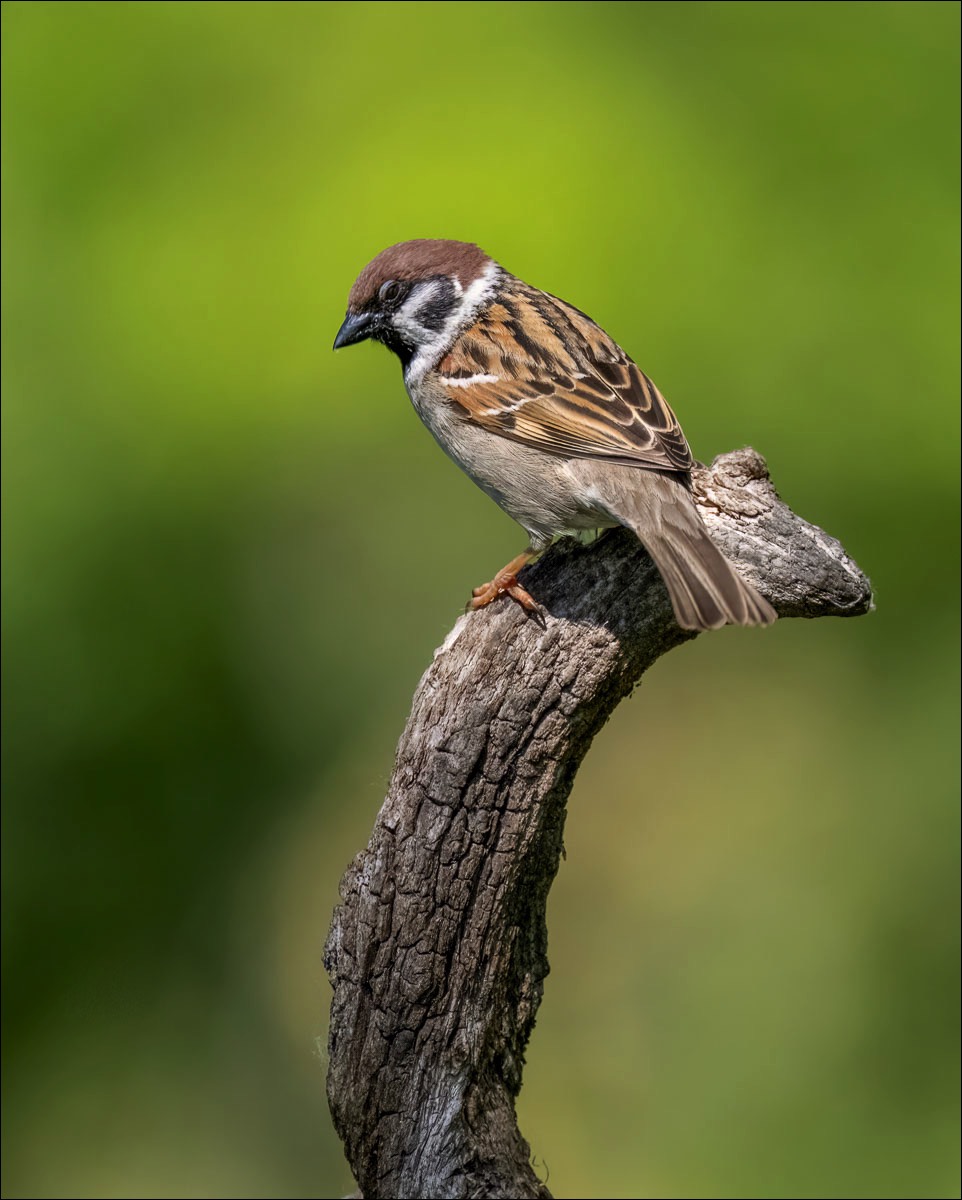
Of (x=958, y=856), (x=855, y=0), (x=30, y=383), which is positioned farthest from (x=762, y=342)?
(x=30, y=383)

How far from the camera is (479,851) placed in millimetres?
2574

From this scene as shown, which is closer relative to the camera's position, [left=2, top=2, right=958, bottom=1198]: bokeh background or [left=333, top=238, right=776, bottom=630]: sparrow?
[left=333, top=238, right=776, bottom=630]: sparrow

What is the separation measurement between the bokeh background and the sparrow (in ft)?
3.88

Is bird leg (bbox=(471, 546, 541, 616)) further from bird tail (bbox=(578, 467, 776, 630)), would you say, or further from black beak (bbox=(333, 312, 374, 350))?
black beak (bbox=(333, 312, 374, 350))

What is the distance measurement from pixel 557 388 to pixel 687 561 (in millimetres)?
729

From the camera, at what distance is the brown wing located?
290 cm

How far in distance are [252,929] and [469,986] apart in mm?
2150

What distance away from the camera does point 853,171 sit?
4.60m

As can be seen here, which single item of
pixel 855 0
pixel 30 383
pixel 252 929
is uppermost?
pixel 30 383

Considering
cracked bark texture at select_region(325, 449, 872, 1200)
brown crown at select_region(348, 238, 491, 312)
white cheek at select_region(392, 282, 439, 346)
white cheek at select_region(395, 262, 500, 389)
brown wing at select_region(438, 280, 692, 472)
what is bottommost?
cracked bark texture at select_region(325, 449, 872, 1200)

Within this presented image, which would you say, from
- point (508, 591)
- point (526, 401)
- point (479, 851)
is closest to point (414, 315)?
point (526, 401)

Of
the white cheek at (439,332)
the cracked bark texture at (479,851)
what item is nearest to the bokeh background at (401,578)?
the white cheek at (439,332)

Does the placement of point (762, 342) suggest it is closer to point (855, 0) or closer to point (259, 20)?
point (855, 0)

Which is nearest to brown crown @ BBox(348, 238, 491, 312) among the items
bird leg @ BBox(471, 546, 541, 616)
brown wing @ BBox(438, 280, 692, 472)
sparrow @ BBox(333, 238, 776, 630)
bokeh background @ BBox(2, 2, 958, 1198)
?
sparrow @ BBox(333, 238, 776, 630)
